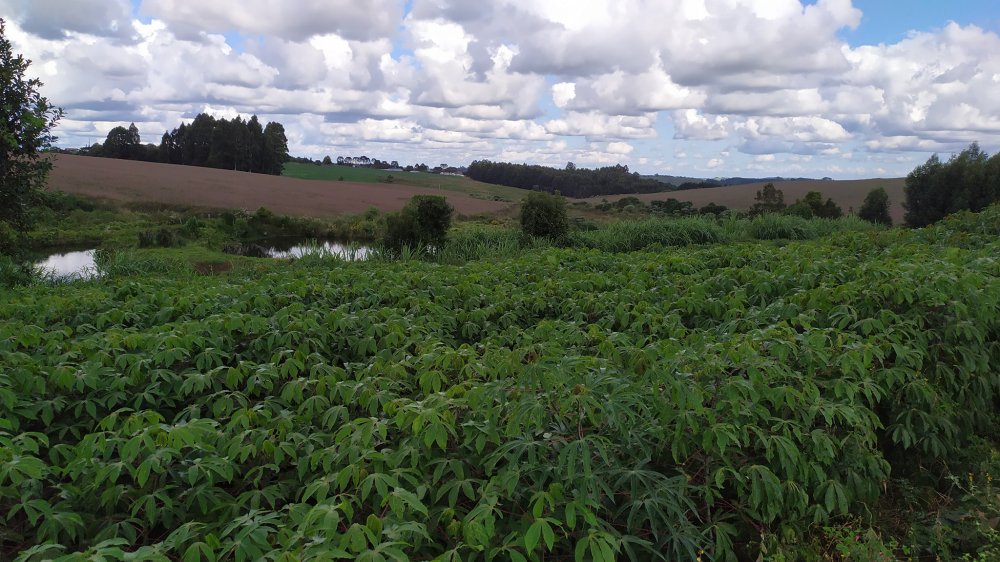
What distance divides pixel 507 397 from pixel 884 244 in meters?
7.27

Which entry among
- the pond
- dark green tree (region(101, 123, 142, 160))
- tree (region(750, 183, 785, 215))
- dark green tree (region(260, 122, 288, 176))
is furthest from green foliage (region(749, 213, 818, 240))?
dark green tree (region(101, 123, 142, 160))

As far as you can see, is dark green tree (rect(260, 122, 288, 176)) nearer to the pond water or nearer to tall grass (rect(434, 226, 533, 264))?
the pond water

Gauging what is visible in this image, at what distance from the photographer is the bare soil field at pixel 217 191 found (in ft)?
120

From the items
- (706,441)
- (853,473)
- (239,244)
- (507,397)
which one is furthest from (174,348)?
(239,244)

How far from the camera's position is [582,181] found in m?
56.7

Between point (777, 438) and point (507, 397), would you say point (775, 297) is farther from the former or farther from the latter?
point (507, 397)

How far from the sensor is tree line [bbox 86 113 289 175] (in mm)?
65750

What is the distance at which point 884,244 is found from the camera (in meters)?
7.79

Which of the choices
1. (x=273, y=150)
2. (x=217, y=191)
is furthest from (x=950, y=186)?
(x=273, y=150)

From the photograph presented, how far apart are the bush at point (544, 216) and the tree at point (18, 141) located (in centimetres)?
1062

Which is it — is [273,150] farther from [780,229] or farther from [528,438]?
[528,438]

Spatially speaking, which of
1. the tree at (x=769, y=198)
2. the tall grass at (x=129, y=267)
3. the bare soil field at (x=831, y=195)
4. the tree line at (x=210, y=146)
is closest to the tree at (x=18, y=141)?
the tall grass at (x=129, y=267)

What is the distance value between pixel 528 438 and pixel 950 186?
3939 centimetres

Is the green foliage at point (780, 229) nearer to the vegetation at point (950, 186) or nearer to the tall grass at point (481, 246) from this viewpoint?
the tall grass at point (481, 246)
